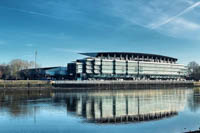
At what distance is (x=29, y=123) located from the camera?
30250 millimetres

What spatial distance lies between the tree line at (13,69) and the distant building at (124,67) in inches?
1292

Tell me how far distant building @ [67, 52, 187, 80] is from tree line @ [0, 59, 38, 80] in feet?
108

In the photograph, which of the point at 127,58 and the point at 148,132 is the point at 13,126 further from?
the point at 127,58

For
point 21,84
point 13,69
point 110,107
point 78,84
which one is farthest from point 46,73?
point 110,107

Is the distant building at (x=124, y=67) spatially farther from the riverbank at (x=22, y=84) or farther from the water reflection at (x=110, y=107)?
the water reflection at (x=110, y=107)

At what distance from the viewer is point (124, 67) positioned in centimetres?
16112

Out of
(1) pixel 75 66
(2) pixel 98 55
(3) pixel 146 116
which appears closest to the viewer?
(3) pixel 146 116

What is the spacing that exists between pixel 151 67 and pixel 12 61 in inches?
3728

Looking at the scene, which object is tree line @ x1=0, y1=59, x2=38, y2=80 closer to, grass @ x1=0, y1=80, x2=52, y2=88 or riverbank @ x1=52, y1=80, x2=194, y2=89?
grass @ x1=0, y1=80, x2=52, y2=88

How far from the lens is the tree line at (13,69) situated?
15450cm

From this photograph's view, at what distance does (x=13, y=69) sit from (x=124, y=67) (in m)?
71.6

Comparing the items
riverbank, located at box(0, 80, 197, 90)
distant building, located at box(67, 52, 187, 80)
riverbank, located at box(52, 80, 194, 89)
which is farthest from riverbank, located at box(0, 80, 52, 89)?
distant building, located at box(67, 52, 187, 80)

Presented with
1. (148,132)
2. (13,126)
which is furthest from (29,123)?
(148,132)

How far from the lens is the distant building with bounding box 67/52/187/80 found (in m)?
149
